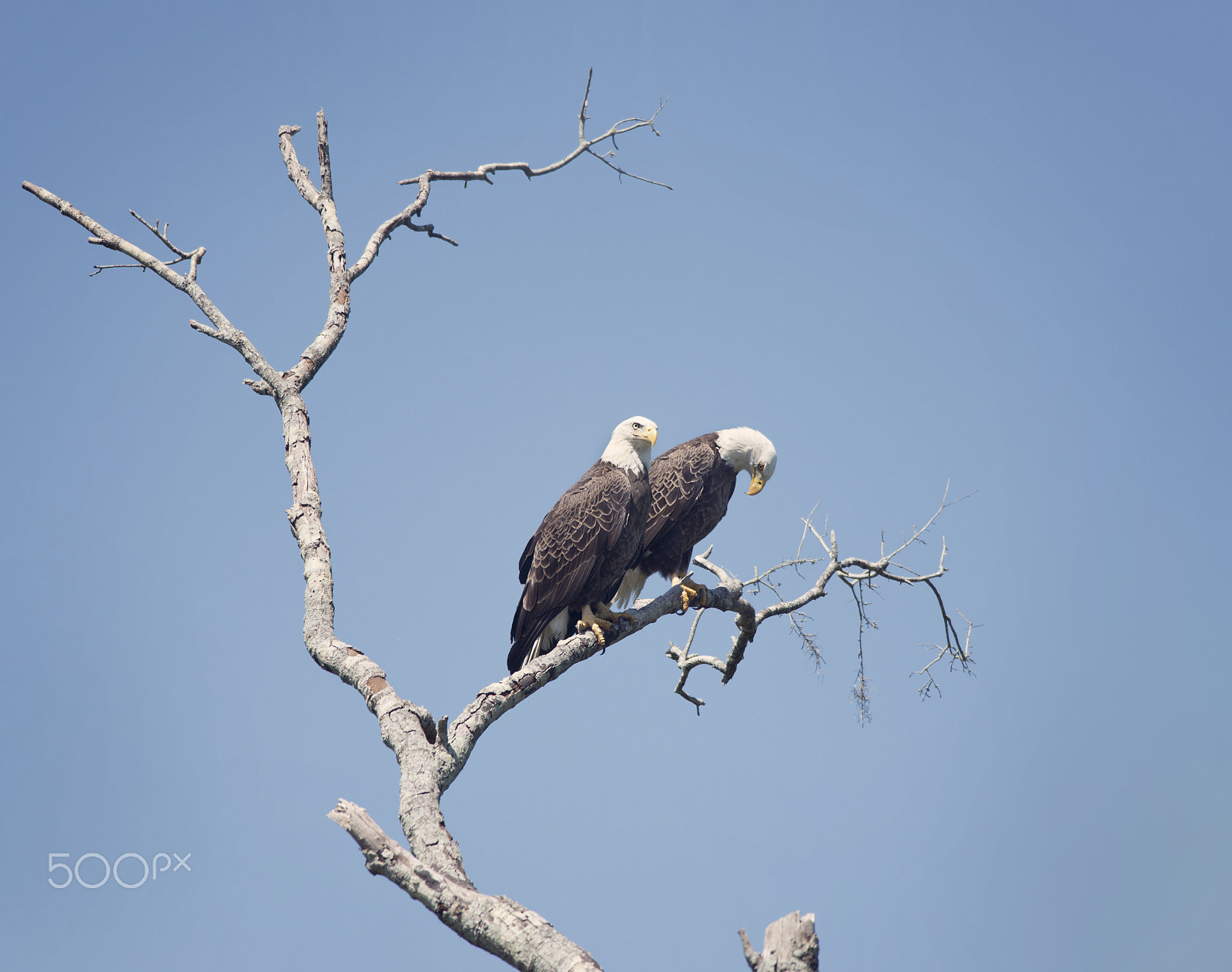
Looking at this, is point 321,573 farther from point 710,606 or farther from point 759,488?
point 759,488

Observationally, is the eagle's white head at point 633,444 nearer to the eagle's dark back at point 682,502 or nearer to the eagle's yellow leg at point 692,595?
the eagle's dark back at point 682,502

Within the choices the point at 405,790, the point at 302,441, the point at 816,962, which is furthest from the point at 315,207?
the point at 816,962

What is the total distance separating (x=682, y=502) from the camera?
6.86 meters

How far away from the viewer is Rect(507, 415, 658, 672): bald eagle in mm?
5574

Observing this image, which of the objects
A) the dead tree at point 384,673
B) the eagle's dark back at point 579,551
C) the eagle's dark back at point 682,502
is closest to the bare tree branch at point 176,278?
the dead tree at point 384,673

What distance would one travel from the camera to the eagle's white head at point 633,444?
242 inches

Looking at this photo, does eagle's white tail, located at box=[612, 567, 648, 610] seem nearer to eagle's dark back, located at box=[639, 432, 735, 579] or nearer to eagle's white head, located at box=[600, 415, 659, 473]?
eagle's dark back, located at box=[639, 432, 735, 579]

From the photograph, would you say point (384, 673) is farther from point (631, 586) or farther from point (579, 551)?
point (631, 586)

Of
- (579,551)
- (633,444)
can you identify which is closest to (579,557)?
(579,551)

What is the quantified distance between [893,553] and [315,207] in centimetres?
458

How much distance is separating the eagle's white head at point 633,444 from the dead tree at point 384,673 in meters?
0.93

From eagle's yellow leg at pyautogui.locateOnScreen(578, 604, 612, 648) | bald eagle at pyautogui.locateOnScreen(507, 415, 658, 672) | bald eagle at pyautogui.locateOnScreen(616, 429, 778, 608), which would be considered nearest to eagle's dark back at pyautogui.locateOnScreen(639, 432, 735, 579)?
bald eagle at pyautogui.locateOnScreen(616, 429, 778, 608)

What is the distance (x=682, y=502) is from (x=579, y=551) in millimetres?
1491

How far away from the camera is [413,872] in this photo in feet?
9.36
